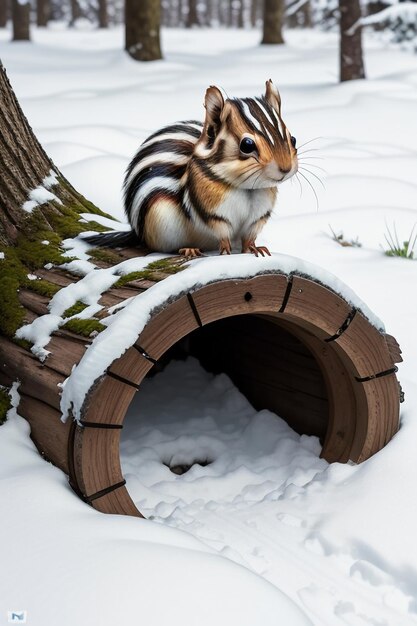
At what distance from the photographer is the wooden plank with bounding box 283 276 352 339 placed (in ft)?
8.36

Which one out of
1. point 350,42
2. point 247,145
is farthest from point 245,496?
point 350,42

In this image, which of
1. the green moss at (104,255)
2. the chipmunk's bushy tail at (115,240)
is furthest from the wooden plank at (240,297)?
the chipmunk's bushy tail at (115,240)

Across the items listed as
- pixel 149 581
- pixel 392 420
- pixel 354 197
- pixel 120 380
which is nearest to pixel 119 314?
pixel 120 380

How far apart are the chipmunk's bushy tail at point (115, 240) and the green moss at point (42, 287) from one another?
269mm

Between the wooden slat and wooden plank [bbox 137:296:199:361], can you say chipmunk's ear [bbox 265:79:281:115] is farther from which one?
the wooden slat

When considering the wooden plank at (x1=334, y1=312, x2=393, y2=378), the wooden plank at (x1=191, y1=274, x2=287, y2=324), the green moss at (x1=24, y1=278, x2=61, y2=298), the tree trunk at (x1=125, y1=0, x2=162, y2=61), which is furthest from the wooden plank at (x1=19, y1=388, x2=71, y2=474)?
the tree trunk at (x1=125, y1=0, x2=162, y2=61)

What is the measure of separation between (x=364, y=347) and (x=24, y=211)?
133 cm

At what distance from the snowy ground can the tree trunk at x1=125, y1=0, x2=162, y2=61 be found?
3.78 metres

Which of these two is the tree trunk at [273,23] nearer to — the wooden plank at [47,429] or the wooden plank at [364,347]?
the wooden plank at [364,347]

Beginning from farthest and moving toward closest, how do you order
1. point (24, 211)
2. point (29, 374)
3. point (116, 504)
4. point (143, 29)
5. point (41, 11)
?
point (41, 11), point (143, 29), point (24, 211), point (29, 374), point (116, 504)

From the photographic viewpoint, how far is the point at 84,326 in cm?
243

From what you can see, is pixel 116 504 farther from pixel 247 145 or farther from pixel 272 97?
pixel 272 97

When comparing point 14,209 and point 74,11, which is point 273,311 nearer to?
point 14,209

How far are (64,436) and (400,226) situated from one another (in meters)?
2.71
